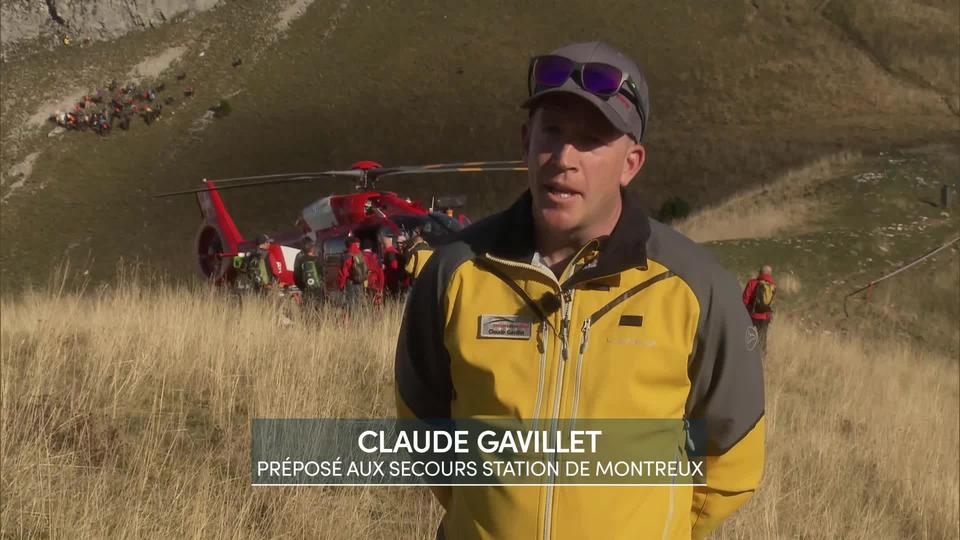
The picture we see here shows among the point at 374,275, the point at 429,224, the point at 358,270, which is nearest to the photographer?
the point at 358,270

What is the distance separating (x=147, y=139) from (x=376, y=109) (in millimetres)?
11937

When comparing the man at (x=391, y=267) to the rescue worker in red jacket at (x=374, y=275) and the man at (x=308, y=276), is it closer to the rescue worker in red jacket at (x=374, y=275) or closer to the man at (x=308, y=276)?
the rescue worker in red jacket at (x=374, y=275)

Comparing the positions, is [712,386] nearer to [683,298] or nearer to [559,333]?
[683,298]

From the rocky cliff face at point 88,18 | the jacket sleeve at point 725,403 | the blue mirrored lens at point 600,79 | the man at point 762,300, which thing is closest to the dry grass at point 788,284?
the man at point 762,300

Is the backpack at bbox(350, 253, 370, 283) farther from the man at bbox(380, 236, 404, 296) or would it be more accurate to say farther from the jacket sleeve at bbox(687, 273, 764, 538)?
the jacket sleeve at bbox(687, 273, 764, 538)

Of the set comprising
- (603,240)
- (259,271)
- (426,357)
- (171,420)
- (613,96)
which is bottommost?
(259,271)

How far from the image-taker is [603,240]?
6.00 ft

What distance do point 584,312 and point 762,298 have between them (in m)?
9.59

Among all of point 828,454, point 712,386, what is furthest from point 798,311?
point 712,386

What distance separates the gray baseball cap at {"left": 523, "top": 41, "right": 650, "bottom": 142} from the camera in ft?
5.78

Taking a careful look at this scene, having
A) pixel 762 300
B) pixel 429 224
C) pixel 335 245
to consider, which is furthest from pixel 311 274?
pixel 762 300

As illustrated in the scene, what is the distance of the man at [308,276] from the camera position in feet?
37.3

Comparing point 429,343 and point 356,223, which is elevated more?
point 429,343

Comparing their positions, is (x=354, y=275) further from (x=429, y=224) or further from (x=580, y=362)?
(x=580, y=362)
